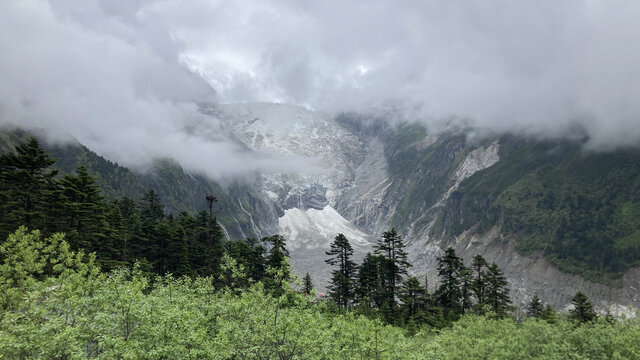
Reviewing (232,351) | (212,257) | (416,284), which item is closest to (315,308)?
(232,351)

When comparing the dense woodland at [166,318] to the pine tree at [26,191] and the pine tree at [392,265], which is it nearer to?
the pine tree at [26,191]

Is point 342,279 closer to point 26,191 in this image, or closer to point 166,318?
point 26,191

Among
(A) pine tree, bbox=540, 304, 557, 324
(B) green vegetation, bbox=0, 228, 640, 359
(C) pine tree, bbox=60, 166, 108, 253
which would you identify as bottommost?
(A) pine tree, bbox=540, 304, 557, 324

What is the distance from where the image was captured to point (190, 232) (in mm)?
79250

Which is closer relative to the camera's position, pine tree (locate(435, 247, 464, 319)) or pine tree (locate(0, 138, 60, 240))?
pine tree (locate(0, 138, 60, 240))

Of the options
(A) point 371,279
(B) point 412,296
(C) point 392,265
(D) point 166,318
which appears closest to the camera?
(D) point 166,318

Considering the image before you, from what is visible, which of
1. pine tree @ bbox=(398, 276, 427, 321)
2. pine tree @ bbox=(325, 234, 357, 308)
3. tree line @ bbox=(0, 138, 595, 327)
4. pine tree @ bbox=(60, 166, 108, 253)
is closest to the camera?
tree line @ bbox=(0, 138, 595, 327)

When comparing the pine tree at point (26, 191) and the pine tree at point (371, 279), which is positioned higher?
the pine tree at point (26, 191)

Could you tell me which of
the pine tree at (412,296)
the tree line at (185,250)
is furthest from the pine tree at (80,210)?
the pine tree at (412,296)

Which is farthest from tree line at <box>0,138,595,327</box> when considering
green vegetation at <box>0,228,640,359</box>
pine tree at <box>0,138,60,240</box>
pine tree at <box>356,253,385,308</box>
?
green vegetation at <box>0,228,640,359</box>

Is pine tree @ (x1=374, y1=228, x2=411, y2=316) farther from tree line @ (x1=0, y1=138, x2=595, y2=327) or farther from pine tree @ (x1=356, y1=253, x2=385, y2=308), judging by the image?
pine tree @ (x1=356, y1=253, x2=385, y2=308)

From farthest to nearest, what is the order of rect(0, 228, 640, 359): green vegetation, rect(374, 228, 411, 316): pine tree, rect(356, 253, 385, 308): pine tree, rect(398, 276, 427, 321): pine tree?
rect(356, 253, 385, 308): pine tree < rect(374, 228, 411, 316): pine tree < rect(398, 276, 427, 321): pine tree < rect(0, 228, 640, 359): green vegetation

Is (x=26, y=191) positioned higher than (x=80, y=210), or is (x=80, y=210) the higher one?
(x=26, y=191)

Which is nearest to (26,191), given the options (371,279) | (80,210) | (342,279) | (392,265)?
(80,210)
